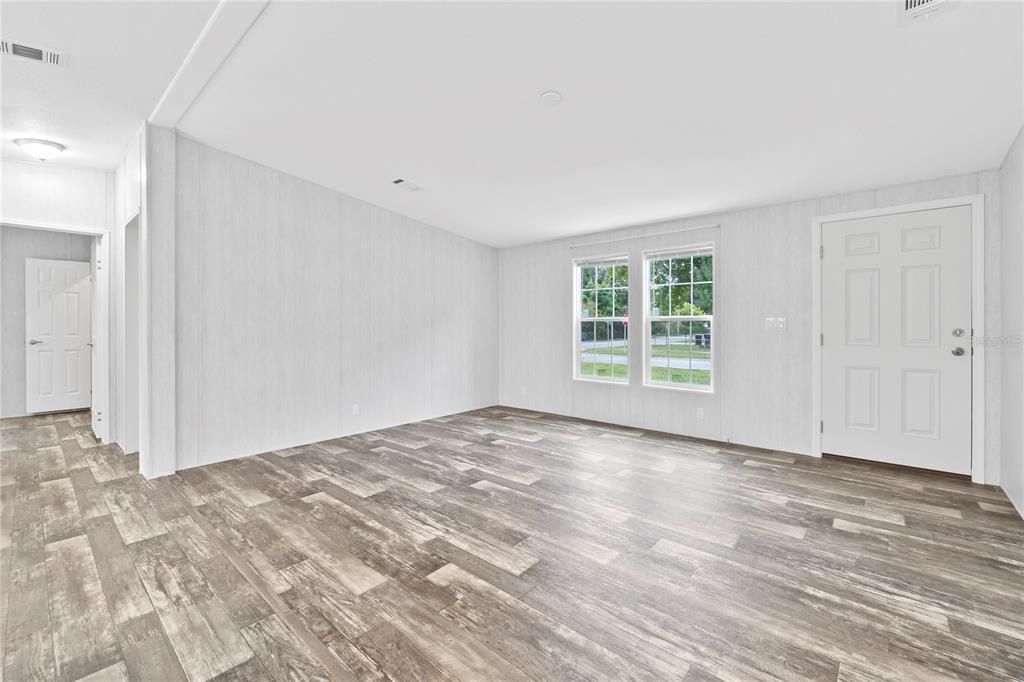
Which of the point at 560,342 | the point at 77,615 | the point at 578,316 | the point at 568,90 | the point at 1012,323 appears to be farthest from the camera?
the point at 560,342

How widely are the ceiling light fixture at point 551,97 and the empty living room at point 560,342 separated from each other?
2.2 inches

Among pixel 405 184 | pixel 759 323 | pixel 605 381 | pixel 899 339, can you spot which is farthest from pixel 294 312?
pixel 899 339

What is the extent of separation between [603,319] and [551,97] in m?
3.46

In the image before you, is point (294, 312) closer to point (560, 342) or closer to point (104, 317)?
point (104, 317)

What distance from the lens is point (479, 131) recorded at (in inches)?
131

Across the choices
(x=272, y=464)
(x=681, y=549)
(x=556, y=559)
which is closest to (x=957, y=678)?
(x=681, y=549)

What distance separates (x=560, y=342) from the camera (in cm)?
628

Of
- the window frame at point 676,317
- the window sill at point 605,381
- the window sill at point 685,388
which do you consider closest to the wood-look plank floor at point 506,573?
the window sill at point 685,388

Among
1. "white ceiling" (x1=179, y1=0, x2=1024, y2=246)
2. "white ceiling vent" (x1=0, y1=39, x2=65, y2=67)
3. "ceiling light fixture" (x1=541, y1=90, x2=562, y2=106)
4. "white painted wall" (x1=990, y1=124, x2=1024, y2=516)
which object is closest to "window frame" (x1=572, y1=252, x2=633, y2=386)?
"white ceiling" (x1=179, y1=0, x2=1024, y2=246)

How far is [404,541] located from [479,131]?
9.43 feet

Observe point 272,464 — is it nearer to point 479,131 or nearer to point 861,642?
point 479,131

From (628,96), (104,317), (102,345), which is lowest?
(102,345)

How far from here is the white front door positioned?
11.8 ft

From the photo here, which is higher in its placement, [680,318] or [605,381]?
[680,318]
